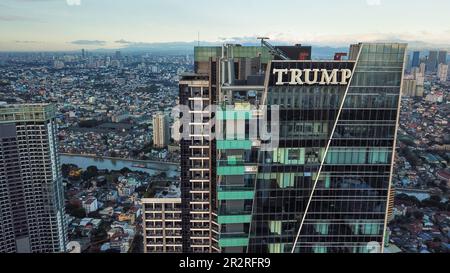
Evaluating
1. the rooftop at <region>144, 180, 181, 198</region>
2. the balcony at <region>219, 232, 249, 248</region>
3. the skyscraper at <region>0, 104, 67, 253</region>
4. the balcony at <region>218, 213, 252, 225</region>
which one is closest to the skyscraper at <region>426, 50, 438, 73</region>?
the balcony at <region>218, 213, 252, 225</region>

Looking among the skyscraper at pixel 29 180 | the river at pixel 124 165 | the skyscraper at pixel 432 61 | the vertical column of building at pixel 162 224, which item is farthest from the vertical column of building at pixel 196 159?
the river at pixel 124 165

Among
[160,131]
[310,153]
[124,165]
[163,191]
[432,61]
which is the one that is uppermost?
[432,61]

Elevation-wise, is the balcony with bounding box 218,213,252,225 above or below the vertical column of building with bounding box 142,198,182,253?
above

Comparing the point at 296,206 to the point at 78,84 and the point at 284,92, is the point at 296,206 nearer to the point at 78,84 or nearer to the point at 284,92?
the point at 284,92

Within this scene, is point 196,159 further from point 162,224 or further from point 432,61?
point 432,61

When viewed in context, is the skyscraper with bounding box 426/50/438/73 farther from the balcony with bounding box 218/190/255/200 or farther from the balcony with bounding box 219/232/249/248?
the balcony with bounding box 219/232/249/248

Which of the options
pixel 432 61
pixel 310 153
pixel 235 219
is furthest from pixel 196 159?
pixel 432 61
